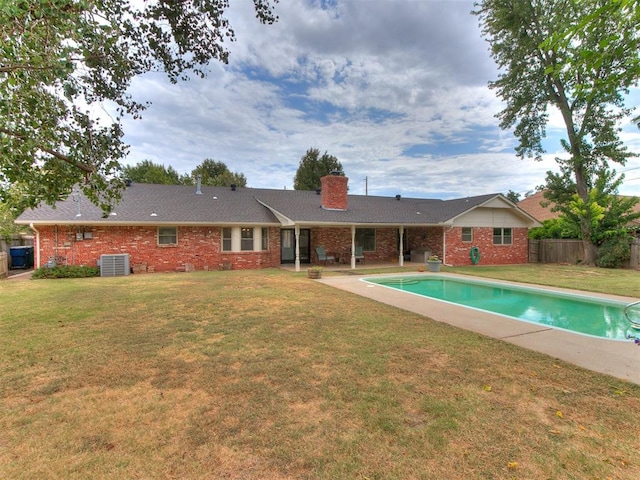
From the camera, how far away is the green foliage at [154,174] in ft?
110

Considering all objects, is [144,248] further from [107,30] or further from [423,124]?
[423,124]

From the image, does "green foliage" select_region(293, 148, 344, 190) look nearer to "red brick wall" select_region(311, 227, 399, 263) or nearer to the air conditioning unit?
"red brick wall" select_region(311, 227, 399, 263)

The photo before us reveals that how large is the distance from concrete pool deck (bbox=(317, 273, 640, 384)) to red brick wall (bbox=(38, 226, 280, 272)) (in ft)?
28.8

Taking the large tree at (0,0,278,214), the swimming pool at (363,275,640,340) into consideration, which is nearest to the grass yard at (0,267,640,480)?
the large tree at (0,0,278,214)

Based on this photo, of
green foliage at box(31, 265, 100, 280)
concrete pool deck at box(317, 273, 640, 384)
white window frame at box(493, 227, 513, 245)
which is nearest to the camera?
concrete pool deck at box(317, 273, 640, 384)

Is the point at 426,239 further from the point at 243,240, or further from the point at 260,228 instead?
the point at 243,240

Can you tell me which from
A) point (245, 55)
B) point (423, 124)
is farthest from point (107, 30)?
point (423, 124)

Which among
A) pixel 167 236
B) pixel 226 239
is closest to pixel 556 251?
pixel 226 239

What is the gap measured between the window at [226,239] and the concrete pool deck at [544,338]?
9103 millimetres

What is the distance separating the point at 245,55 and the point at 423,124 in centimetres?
1175

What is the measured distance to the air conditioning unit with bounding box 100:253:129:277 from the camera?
1327 centimetres

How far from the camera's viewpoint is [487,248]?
18.8 meters

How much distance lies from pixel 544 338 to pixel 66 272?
15.3 m

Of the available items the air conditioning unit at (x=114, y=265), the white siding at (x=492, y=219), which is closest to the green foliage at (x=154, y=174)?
the air conditioning unit at (x=114, y=265)
